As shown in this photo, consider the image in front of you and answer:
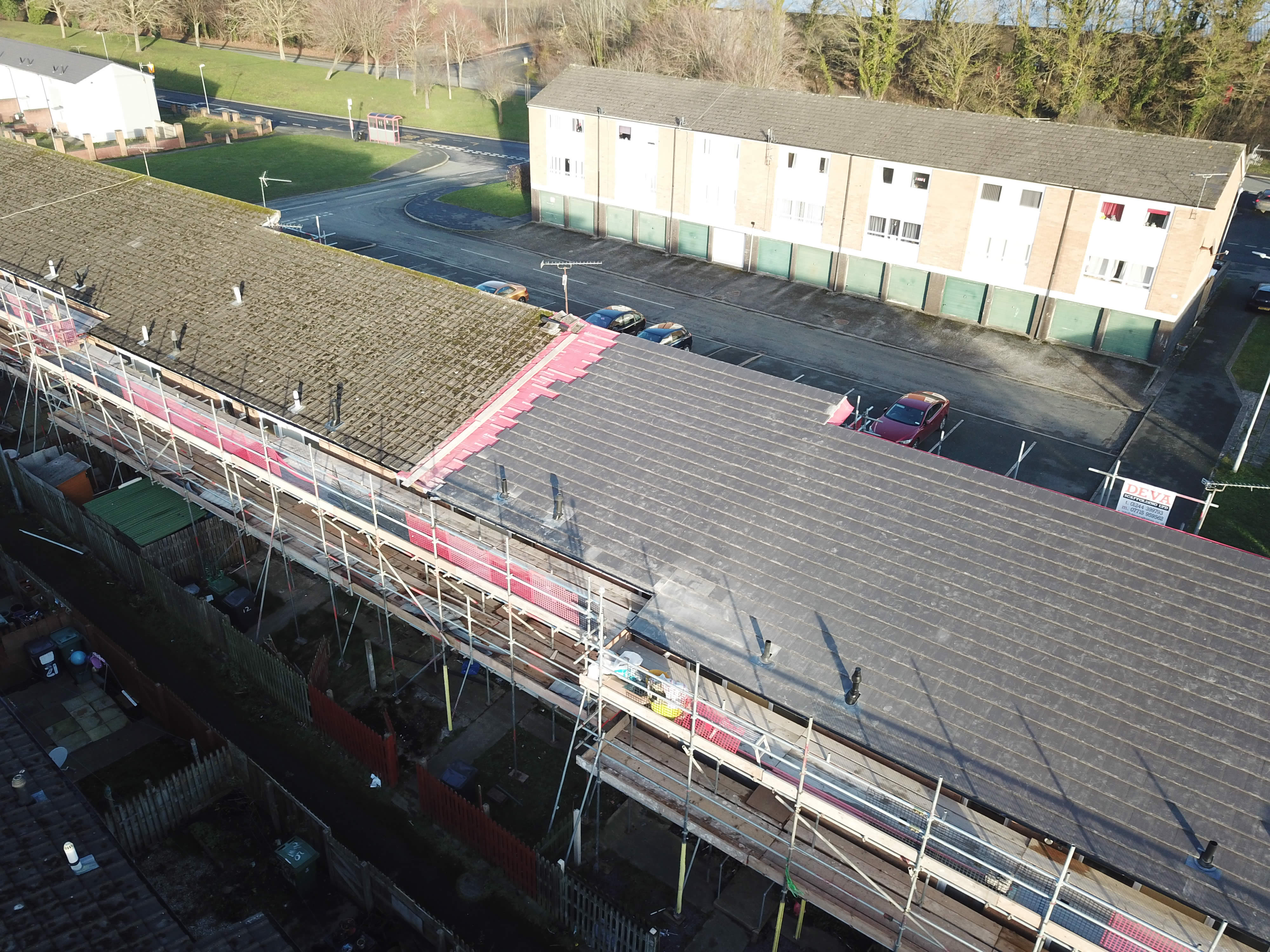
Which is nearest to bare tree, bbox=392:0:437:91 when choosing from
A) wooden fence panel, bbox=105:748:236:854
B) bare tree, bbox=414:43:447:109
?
bare tree, bbox=414:43:447:109

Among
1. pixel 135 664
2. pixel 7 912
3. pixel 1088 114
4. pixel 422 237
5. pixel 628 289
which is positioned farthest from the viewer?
pixel 1088 114

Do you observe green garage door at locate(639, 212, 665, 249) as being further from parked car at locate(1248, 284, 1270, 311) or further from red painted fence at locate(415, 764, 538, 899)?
red painted fence at locate(415, 764, 538, 899)

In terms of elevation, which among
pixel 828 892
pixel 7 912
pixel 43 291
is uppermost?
pixel 43 291

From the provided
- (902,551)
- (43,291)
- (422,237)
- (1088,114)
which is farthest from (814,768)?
(1088,114)

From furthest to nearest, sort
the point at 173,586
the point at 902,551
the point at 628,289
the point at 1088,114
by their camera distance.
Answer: the point at 1088,114 → the point at 628,289 → the point at 173,586 → the point at 902,551

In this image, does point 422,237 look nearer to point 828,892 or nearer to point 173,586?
point 173,586

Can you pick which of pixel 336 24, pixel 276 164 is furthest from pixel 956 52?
pixel 336 24
